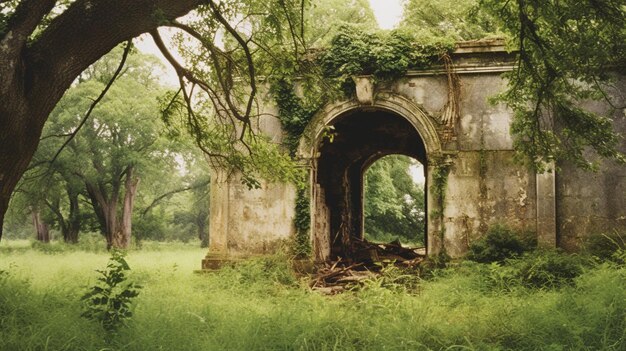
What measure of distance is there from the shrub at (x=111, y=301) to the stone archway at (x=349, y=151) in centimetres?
672

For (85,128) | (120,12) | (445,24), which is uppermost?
(445,24)

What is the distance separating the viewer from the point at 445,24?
2405 cm

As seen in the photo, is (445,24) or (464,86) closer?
(464,86)

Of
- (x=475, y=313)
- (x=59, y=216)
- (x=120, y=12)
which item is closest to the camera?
(x=120, y=12)

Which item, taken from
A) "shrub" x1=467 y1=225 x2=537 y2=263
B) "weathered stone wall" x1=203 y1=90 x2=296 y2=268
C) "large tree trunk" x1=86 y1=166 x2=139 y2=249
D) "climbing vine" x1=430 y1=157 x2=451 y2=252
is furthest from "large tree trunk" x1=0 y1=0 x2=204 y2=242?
"large tree trunk" x1=86 y1=166 x2=139 y2=249

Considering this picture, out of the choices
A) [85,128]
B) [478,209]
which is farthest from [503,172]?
[85,128]

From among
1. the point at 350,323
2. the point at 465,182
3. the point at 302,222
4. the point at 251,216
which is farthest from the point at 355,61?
Result: the point at 350,323

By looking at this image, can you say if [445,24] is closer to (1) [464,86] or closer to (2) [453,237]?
(1) [464,86]

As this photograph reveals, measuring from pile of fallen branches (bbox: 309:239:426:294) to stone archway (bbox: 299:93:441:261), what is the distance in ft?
1.51

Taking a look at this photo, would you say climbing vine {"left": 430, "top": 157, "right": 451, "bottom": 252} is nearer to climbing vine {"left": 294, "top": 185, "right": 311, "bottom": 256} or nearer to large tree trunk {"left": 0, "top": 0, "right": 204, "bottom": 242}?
climbing vine {"left": 294, "top": 185, "right": 311, "bottom": 256}

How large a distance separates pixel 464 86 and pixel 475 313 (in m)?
6.40

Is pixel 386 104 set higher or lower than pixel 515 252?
higher

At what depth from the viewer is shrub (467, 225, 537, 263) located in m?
10.4

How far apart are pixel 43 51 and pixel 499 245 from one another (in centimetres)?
927
